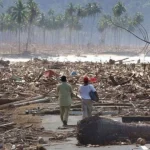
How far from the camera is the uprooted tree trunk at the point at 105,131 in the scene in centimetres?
1195

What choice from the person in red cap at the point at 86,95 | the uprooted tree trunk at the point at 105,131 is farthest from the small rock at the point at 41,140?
the person in red cap at the point at 86,95

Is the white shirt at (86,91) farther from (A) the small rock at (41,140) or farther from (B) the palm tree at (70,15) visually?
(B) the palm tree at (70,15)

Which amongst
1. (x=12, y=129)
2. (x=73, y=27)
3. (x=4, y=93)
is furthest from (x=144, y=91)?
(x=73, y=27)

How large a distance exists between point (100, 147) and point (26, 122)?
14.3 ft

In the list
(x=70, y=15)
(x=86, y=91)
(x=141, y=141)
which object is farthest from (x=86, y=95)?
(x=70, y=15)

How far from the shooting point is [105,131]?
12.1 metres

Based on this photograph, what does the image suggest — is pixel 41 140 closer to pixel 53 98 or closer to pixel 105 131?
pixel 105 131

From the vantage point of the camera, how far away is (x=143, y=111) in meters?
17.2

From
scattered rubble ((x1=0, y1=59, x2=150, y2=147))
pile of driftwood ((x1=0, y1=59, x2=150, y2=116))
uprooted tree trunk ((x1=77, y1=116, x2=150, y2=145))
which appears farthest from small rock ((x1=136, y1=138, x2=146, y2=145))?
pile of driftwood ((x1=0, y1=59, x2=150, y2=116))

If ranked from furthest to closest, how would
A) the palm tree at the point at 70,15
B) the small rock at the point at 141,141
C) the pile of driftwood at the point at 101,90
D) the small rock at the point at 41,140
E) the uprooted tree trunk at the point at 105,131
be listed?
1. the palm tree at the point at 70,15
2. the pile of driftwood at the point at 101,90
3. the small rock at the point at 41,140
4. the uprooted tree trunk at the point at 105,131
5. the small rock at the point at 141,141

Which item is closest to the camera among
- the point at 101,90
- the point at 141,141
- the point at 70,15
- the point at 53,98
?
the point at 141,141

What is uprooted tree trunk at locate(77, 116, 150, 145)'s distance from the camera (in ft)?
39.2

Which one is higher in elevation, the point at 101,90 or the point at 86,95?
the point at 86,95

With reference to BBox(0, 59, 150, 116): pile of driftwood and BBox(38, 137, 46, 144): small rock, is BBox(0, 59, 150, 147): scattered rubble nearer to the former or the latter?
BBox(0, 59, 150, 116): pile of driftwood
